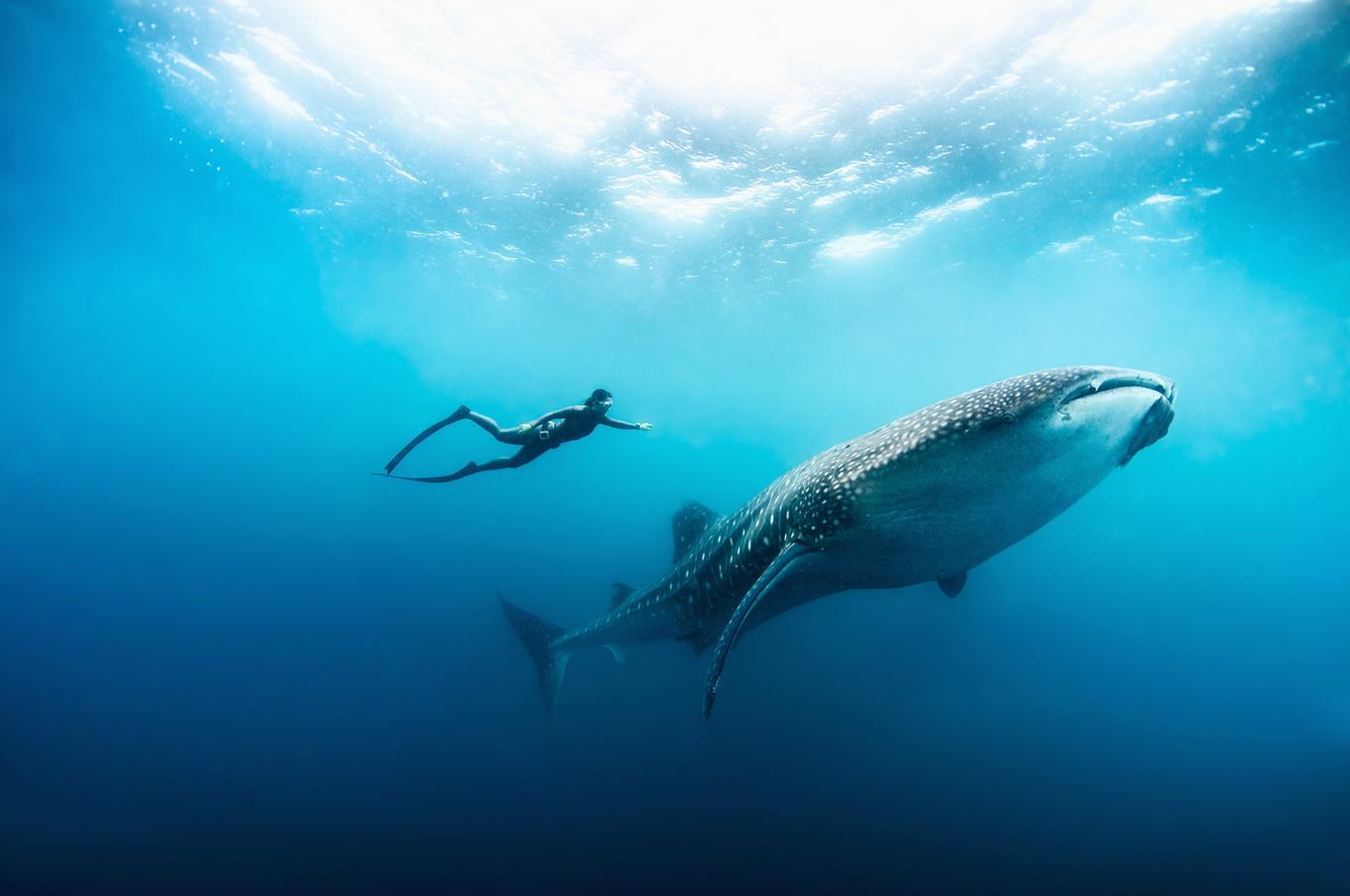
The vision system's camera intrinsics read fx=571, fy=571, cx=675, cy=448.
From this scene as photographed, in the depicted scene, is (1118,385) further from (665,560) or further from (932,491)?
(665,560)

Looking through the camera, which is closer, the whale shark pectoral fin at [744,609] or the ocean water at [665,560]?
the whale shark pectoral fin at [744,609]

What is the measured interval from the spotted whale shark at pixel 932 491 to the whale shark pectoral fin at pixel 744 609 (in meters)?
0.01

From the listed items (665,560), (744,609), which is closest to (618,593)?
(744,609)

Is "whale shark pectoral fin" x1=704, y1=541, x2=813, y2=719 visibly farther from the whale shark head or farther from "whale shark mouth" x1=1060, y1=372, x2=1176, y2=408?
"whale shark mouth" x1=1060, y1=372, x2=1176, y2=408

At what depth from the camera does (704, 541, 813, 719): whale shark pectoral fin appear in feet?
12.2

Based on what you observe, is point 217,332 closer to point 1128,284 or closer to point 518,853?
point 518,853

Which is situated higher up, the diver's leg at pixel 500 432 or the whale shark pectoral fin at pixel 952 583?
the diver's leg at pixel 500 432

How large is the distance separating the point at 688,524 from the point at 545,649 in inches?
145

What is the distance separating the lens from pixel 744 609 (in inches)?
158

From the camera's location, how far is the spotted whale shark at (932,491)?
316 centimetres

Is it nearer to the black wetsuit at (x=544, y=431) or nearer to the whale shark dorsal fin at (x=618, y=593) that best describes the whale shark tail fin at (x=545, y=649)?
the whale shark dorsal fin at (x=618, y=593)

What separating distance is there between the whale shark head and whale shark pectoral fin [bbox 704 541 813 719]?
28 cm

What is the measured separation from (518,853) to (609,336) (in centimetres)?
4008

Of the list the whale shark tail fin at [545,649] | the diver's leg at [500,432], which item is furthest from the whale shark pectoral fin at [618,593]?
the diver's leg at [500,432]
